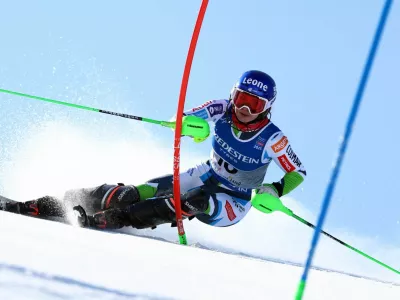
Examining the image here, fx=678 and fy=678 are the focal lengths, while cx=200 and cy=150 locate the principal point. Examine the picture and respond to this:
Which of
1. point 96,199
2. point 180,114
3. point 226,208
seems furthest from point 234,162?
point 96,199

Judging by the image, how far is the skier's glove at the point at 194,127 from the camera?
19.1ft

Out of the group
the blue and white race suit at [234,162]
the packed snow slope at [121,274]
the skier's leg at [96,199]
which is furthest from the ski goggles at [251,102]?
the packed snow slope at [121,274]

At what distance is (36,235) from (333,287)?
1413 millimetres

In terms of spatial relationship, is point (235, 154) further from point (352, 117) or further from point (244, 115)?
point (352, 117)

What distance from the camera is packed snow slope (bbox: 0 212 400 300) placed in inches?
72.4

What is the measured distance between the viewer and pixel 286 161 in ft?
19.9

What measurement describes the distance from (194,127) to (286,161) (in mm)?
896

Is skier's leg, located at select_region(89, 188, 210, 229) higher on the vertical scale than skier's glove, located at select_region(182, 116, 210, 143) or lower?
lower

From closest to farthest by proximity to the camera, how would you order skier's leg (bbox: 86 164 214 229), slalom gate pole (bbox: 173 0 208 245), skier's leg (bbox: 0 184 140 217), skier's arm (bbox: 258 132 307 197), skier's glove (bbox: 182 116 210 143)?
slalom gate pole (bbox: 173 0 208 245), skier's leg (bbox: 86 164 214 229), skier's leg (bbox: 0 184 140 217), skier's glove (bbox: 182 116 210 143), skier's arm (bbox: 258 132 307 197)

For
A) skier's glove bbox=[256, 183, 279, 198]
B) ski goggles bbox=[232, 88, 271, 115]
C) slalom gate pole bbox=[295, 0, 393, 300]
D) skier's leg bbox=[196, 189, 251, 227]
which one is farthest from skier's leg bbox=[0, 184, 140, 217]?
slalom gate pole bbox=[295, 0, 393, 300]

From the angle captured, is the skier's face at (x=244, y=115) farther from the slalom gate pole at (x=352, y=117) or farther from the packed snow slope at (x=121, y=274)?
the slalom gate pole at (x=352, y=117)

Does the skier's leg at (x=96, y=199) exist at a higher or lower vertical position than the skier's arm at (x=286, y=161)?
lower

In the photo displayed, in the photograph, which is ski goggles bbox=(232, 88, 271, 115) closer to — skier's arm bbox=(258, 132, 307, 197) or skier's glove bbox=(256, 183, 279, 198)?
skier's arm bbox=(258, 132, 307, 197)

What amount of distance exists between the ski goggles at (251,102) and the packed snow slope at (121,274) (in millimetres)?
2489
